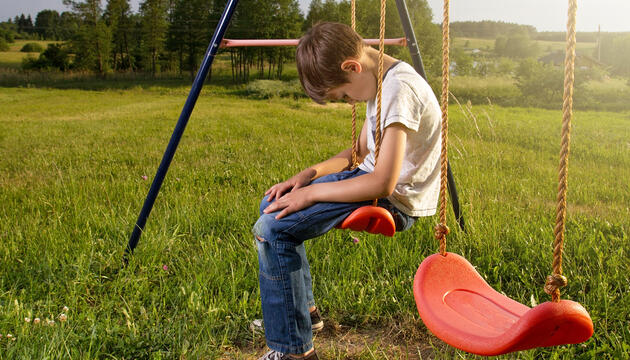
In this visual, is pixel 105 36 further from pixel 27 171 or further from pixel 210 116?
pixel 27 171

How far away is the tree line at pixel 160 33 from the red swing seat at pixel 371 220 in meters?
12.2

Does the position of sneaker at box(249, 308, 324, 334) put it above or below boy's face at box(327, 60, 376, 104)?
below

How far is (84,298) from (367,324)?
4.17 feet

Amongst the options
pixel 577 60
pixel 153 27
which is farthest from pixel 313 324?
pixel 577 60

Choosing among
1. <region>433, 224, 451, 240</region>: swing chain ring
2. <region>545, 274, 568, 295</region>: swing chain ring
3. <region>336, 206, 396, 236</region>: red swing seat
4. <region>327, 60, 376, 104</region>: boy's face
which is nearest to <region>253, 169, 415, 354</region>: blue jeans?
<region>336, 206, 396, 236</region>: red swing seat

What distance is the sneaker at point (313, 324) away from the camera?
6.40 ft

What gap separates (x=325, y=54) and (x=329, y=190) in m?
0.44

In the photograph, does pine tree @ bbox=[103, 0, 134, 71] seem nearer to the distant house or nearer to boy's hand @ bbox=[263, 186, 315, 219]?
the distant house

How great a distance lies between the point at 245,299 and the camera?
205 centimetres

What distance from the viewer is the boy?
5.03ft

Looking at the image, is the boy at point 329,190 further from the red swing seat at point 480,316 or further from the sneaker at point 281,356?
the red swing seat at point 480,316

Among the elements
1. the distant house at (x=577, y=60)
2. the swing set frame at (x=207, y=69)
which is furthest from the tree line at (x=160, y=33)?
the swing set frame at (x=207, y=69)

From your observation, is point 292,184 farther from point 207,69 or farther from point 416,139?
point 207,69

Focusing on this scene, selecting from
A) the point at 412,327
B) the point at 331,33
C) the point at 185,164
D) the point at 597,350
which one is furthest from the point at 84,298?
the point at 185,164
